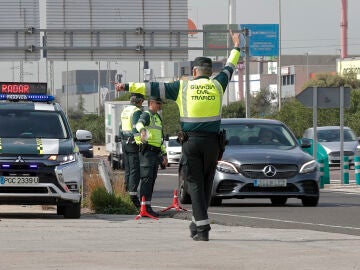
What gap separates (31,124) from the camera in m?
19.0

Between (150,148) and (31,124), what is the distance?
180cm

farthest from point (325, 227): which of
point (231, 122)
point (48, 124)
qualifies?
point (231, 122)

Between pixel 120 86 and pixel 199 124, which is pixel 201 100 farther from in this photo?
pixel 120 86

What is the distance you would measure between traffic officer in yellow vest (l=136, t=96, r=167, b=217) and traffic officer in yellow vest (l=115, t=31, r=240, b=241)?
3.76 metres

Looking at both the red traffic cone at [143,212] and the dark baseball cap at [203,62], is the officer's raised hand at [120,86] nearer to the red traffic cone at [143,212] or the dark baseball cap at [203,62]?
the dark baseball cap at [203,62]

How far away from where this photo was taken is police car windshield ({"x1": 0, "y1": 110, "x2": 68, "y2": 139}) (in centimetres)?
1872

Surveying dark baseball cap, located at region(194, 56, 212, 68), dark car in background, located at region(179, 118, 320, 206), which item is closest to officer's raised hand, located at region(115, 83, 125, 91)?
dark baseball cap, located at region(194, 56, 212, 68)

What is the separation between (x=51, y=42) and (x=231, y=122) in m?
27.7

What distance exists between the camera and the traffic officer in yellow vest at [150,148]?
18391 millimetres

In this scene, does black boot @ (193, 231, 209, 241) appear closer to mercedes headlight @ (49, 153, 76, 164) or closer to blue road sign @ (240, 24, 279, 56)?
mercedes headlight @ (49, 153, 76, 164)

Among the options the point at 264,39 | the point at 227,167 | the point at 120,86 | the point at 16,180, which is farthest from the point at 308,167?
the point at 264,39

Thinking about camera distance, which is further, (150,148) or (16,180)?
(150,148)

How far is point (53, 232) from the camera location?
48.6 feet

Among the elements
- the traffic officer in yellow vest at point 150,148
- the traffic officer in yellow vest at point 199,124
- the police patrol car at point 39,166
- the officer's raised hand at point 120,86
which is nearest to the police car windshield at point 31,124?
the police patrol car at point 39,166
